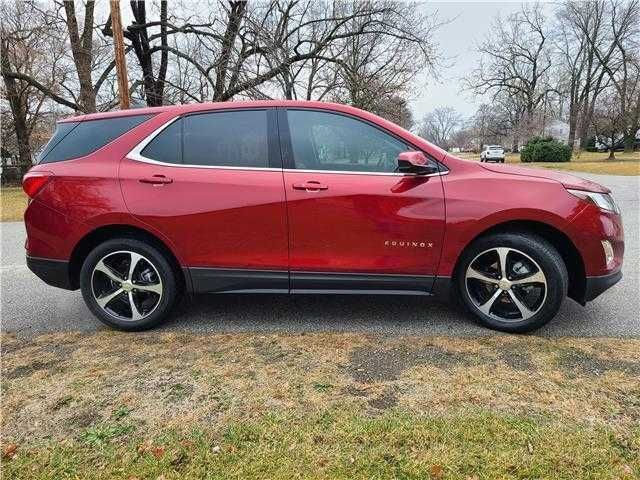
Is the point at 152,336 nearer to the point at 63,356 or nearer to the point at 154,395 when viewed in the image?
the point at 63,356

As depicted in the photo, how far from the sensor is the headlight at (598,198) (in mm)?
3207

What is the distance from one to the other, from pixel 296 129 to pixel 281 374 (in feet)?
5.97

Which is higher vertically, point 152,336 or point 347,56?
point 347,56

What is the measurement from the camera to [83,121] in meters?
3.64

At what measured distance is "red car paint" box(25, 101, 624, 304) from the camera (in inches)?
126

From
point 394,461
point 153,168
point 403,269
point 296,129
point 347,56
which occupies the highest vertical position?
point 347,56

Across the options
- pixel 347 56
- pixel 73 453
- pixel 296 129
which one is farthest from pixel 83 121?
pixel 347 56

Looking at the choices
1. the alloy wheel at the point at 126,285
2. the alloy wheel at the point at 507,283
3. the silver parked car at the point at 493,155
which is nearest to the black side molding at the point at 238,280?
the alloy wheel at the point at 126,285

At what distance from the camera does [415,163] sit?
311cm

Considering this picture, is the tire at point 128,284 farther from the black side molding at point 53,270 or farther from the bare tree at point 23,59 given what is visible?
the bare tree at point 23,59

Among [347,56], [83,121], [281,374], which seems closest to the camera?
[281,374]

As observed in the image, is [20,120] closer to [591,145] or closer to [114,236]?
[114,236]

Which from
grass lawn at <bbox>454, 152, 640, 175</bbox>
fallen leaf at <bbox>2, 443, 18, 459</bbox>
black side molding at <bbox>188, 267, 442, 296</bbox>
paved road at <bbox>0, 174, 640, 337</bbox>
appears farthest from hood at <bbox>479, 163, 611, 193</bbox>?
grass lawn at <bbox>454, 152, 640, 175</bbox>

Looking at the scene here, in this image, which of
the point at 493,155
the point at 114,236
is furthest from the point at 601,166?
the point at 114,236
